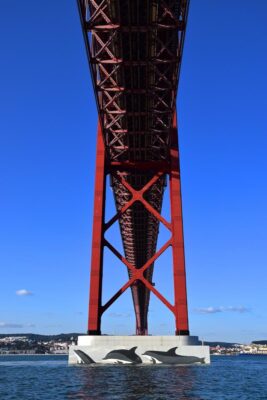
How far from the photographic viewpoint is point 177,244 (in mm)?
27516

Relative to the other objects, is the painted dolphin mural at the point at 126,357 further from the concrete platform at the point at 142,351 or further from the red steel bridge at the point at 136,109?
the red steel bridge at the point at 136,109

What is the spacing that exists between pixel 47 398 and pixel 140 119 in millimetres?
16837

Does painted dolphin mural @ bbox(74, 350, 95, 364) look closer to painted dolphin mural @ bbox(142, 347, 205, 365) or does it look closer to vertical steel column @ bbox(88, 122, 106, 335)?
vertical steel column @ bbox(88, 122, 106, 335)

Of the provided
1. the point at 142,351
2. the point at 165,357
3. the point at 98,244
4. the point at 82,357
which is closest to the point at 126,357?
the point at 142,351

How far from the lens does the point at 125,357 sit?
24.4 metres

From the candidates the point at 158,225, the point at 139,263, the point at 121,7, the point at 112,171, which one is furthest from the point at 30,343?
the point at 121,7

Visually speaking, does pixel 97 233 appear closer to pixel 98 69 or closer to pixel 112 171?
pixel 112 171

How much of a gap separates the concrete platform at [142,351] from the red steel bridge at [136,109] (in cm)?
122

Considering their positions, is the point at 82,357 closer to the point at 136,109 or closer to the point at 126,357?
the point at 126,357

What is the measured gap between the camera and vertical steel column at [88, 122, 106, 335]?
26.6 m

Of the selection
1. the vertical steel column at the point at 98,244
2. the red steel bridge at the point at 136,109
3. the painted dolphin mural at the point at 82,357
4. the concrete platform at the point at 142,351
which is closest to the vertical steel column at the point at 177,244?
the red steel bridge at the point at 136,109

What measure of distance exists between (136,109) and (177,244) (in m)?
7.01

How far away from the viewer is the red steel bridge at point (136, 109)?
19844mm

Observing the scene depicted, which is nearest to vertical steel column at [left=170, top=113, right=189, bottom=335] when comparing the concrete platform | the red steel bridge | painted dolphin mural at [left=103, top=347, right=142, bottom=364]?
the red steel bridge
